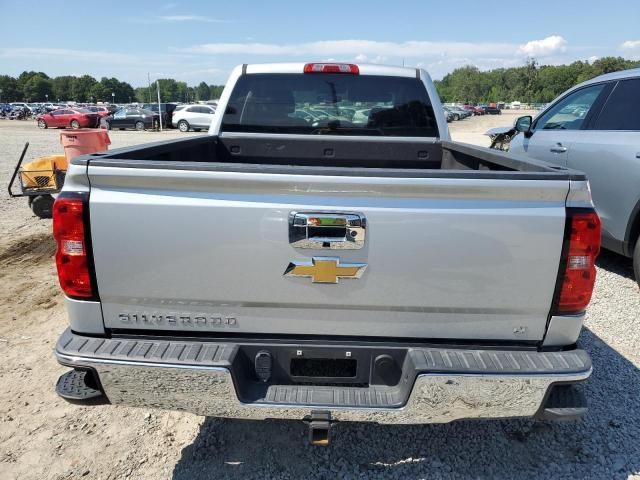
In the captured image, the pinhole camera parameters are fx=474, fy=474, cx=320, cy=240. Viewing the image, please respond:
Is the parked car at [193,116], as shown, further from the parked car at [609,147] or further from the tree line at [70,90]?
the tree line at [70,90]

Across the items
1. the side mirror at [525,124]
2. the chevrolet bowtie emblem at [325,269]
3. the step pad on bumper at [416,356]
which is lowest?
the step pad on bumper at [416,356]

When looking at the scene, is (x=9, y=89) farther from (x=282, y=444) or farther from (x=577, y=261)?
(x=577, y=261)

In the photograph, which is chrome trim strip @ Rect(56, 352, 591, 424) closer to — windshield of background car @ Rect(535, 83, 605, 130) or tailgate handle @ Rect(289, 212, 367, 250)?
tailgate handle @ Rect(289, 212, 367, 250)

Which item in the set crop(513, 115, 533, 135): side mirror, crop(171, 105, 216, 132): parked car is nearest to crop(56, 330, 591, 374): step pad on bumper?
crop(513, 115, 533, 135): side mirror

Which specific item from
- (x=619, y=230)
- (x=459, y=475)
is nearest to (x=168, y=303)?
(x=459, y=475)

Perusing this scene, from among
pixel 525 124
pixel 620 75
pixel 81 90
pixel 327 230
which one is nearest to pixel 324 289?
pixel 327 230

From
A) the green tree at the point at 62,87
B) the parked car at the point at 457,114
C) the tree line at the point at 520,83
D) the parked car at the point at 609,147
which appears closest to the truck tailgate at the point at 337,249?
the parked car at the point at 609,147

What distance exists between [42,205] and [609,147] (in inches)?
306

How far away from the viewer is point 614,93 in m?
5.18

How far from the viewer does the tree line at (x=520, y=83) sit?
115 m

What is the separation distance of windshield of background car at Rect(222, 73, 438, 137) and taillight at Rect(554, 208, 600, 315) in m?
2.37

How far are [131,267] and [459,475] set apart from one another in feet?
6.61

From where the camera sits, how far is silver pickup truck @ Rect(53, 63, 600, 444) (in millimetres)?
1942

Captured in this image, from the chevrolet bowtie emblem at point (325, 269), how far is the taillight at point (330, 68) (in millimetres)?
2537
